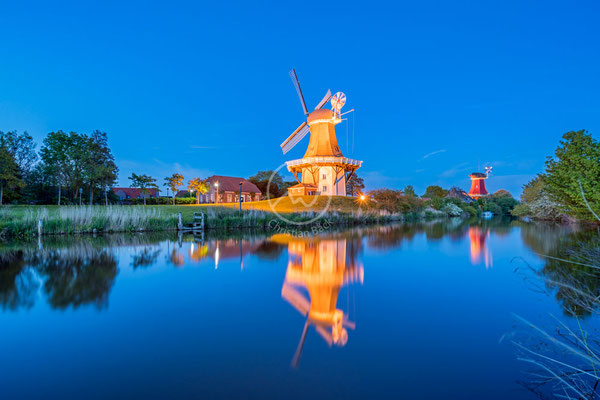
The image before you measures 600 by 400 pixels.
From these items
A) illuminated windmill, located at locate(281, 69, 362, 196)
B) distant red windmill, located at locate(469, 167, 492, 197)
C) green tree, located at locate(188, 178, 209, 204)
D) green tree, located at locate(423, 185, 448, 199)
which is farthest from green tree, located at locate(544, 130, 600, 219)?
distant red windmill, located at locate(469, 167, 492, 197)

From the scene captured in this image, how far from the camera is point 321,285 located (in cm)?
550

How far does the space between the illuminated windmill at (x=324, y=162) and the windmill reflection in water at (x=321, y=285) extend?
1740 centimetres

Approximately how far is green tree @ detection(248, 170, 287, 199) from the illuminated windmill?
16.4 metres

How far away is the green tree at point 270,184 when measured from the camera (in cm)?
4600

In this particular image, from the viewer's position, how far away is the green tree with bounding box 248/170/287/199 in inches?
1811

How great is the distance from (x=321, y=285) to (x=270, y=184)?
41815 mm

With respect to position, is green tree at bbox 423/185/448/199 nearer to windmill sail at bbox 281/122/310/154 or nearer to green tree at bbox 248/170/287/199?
green tree at bbox 248/170/287/199

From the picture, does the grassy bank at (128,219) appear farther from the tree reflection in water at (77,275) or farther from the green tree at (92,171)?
the green tree at (92,171)

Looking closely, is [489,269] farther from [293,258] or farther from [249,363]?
[249,363]

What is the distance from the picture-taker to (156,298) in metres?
4.93

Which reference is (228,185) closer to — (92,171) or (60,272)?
(92,171)

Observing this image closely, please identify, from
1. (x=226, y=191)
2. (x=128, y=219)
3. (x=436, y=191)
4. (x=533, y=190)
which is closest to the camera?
(x=128, y=219)

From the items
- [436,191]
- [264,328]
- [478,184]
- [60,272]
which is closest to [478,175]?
[478,184]

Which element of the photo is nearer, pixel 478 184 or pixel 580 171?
pixel 580 171
